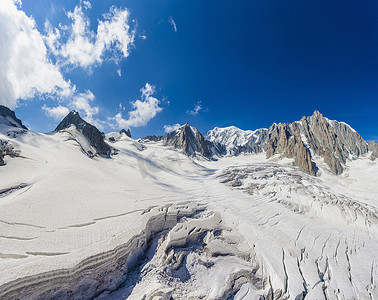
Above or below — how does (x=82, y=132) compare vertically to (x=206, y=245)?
above

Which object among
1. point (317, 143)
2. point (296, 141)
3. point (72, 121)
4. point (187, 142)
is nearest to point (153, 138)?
point (187, 142)

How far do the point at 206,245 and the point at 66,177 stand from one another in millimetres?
12348

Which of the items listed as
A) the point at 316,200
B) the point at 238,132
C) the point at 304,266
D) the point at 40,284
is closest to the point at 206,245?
the point at 304,266

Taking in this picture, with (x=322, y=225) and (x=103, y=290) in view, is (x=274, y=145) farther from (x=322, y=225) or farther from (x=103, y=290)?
(x=103, y=290)

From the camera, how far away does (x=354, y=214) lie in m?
16.2

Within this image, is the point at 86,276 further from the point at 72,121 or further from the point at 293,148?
the point at 293,148

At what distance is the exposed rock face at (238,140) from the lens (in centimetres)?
13525

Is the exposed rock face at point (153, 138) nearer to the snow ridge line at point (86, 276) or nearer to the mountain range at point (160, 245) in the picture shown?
the mountain range at point (160, 245)

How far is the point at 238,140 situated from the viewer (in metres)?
176

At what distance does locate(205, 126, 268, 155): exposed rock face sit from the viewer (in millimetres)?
135250

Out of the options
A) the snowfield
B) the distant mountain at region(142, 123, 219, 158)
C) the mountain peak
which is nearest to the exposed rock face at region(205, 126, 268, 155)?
the distant mountain at region(142, 123, 219, 158)

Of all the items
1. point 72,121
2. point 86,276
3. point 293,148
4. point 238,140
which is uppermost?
point 238,140

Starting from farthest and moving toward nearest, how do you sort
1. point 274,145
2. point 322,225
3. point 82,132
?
point 274,145 → point 82,132 → point 322,225

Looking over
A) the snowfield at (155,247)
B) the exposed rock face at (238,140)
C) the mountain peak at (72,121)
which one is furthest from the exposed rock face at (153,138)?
the snowfield at (155,247)
